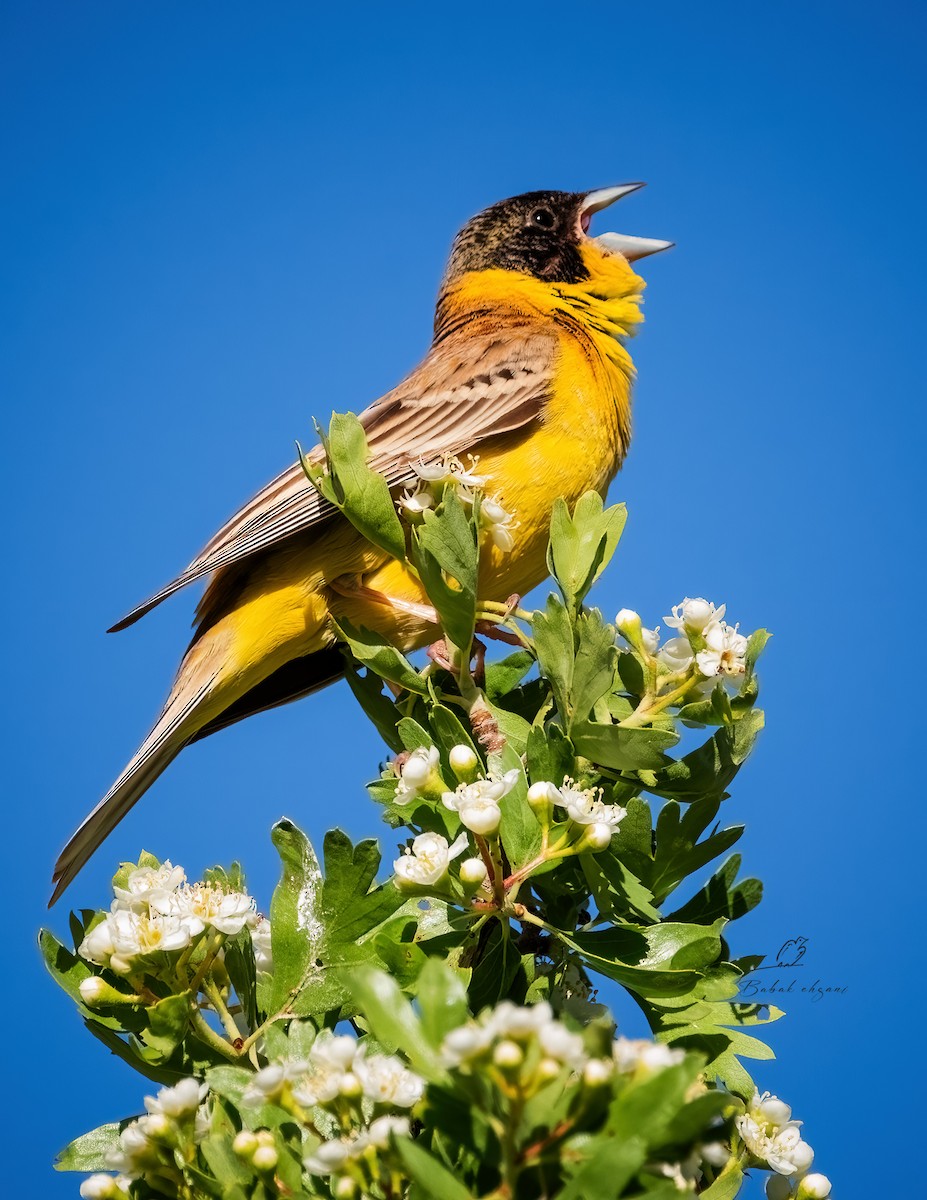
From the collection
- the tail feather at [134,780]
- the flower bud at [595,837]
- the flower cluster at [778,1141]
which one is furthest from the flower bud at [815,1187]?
the tail feather at [134,780]

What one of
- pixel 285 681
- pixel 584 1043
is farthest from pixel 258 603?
pixel 584 1043

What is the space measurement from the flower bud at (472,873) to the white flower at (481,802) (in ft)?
0.14

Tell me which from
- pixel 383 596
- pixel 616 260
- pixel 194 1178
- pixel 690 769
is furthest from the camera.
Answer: pixel 616 260

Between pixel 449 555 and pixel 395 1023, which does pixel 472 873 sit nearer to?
pixel 395 1023

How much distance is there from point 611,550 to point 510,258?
2.86 metres

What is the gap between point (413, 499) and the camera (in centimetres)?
214

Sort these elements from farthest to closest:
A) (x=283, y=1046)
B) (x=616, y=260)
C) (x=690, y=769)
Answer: (x=616, y=260)
(x=690, y=769)
(x=283, y=1046)

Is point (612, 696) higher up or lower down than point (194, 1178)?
higher up

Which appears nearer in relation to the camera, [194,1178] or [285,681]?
[194,1178]

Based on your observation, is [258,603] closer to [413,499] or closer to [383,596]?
[383,596]

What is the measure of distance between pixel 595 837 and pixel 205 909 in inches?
22.5

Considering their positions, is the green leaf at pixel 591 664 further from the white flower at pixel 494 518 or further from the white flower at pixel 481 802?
the white flower at pixel 494 518

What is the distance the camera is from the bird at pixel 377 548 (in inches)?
132

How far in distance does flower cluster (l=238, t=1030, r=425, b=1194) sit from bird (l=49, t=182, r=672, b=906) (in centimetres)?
177
